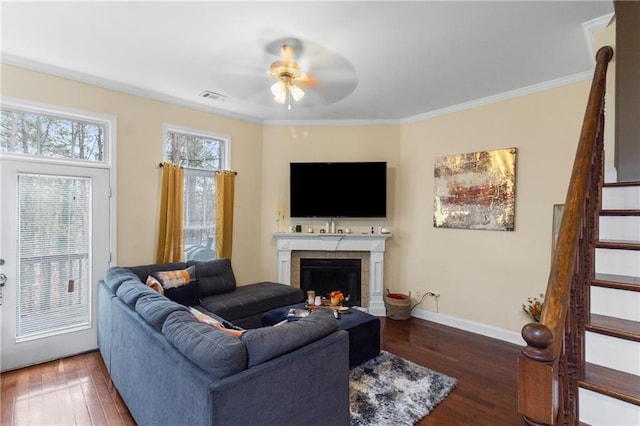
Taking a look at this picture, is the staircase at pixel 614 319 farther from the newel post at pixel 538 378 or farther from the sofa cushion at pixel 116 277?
Answer: the sofa cushion at pixel 116 277

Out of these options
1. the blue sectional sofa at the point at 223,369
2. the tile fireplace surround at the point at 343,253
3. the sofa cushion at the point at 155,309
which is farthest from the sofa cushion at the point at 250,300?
the sofa cushion at the point at 155,309

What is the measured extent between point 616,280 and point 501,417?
1.30 meters

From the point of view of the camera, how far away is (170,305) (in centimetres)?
202

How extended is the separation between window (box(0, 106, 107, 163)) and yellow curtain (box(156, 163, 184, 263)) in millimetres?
708

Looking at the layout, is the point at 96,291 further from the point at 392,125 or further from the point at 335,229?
the point at 392,125

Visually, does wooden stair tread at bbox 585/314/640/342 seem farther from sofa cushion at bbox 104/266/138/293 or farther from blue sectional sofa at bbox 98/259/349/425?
sofa cushion at bbox 104/266/138/293

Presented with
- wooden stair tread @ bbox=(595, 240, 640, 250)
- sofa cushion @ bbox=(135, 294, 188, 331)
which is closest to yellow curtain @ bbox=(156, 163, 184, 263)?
sofa cushion @ bbox=(135, 294, 188, 331)

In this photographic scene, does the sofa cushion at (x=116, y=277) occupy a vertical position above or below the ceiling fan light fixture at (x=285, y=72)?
below

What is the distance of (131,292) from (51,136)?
2.06m

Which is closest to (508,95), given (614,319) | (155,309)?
(614,319)

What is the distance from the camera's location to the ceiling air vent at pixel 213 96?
3.77m

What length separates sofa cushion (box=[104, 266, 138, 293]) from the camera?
279 centimetres

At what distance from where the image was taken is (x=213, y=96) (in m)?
3.87

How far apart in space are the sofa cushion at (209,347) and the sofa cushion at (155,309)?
19 cm
